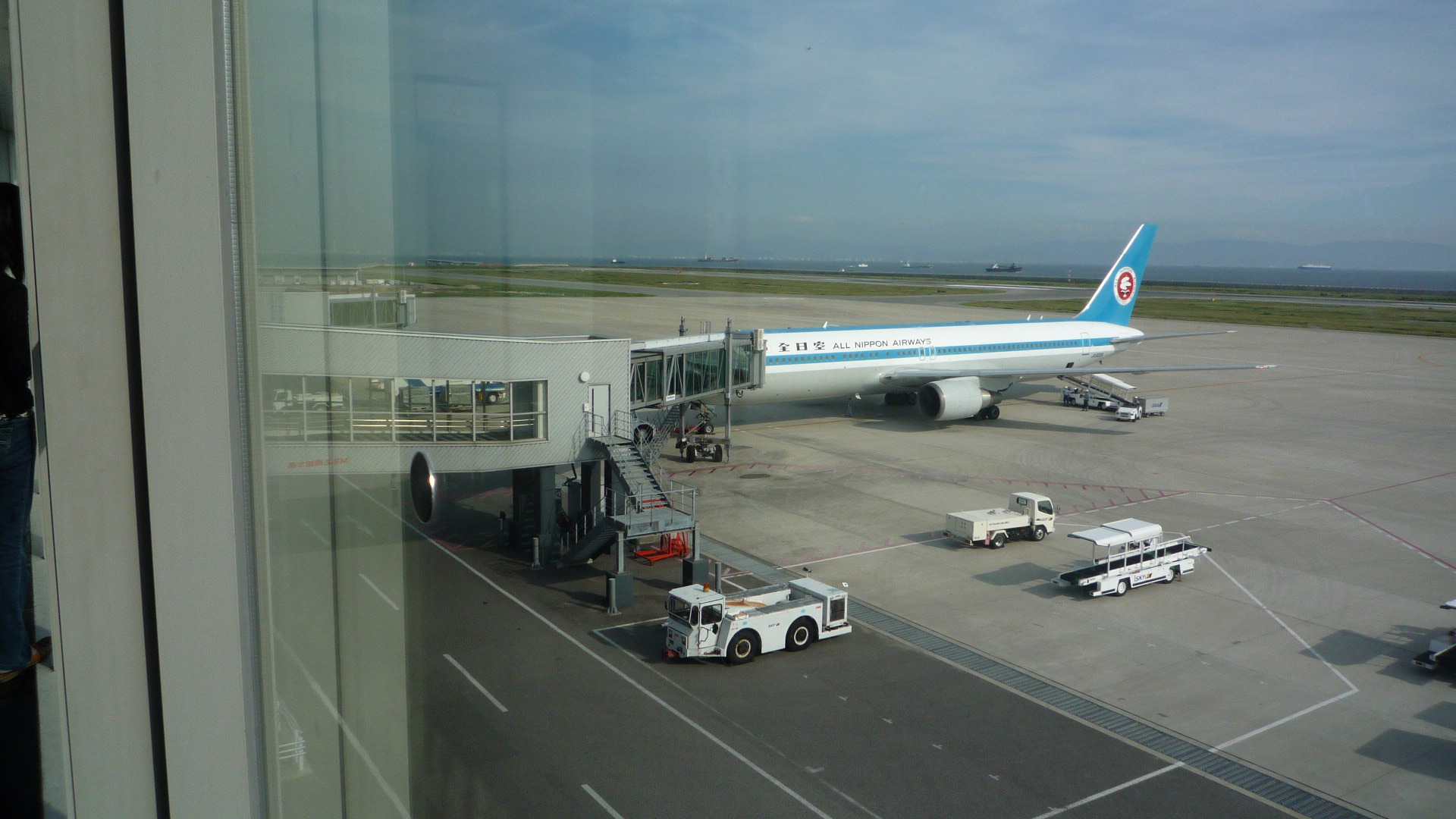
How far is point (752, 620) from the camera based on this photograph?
10203 mm

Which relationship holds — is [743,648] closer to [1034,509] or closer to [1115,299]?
[1034,509]

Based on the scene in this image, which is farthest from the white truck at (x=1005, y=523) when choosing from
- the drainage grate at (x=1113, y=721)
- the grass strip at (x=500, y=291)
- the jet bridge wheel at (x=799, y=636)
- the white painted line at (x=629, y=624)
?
the grass strip at (x=500, y=291)

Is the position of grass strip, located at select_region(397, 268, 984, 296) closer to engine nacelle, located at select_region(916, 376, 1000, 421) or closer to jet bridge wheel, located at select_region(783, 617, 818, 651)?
jet bridge wheel, located at select_region(783, 617, 818, 651)

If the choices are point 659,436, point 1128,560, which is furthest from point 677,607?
point 1128,560

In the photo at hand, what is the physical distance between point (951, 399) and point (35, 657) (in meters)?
23.9

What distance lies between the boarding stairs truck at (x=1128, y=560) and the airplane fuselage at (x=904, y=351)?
989cm

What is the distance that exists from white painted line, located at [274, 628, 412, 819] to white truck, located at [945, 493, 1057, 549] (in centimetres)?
1332

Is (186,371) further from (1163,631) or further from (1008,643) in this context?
(1163,631)

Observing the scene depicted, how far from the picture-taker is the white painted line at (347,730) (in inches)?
72.0

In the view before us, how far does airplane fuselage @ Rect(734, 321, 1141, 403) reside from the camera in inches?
922

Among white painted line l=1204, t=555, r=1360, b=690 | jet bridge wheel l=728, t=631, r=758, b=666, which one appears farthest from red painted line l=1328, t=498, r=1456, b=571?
jet bridge wheel l=728, t=631, r=758, b=666

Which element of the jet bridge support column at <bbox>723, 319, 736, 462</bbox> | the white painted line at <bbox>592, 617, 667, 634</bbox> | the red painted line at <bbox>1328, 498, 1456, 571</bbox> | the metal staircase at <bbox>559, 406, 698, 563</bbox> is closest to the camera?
the red painted line at <bbox>1328, 498, 1456, 571</bbox>

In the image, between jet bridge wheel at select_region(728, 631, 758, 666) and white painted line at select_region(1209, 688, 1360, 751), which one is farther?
jet bridge wheel at select_region(728, 631, 758, 666)

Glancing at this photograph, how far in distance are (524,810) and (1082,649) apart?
7751 millimetres
